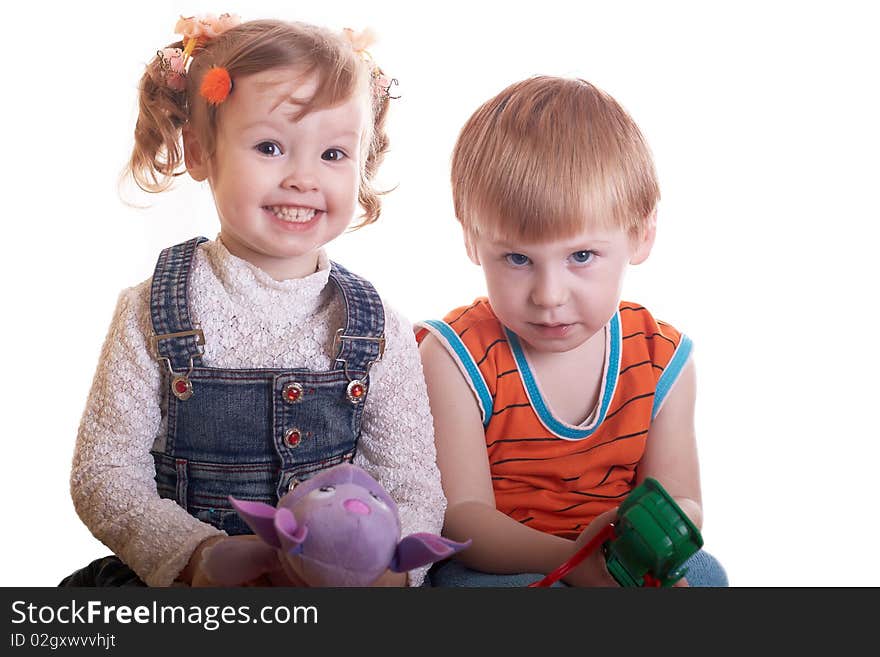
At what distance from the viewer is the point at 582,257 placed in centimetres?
127

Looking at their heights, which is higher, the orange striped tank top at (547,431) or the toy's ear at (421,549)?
the orange striped tank top at (547,431)

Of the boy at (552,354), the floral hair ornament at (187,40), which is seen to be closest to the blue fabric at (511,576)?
the boy at (552,354)

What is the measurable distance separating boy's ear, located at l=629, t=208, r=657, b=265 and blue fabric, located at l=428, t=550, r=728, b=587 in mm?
350

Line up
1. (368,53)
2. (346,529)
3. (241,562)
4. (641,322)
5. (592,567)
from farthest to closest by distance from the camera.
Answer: (641,322)
(368,53)
(592,567)
(241,562)
(346,529)

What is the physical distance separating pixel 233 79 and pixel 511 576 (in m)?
0.63

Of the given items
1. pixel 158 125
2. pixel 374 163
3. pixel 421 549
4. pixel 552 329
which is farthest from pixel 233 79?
pixel 421 549

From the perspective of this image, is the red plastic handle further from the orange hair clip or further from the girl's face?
the orange hair clip

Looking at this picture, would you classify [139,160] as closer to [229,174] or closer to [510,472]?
[229,174]

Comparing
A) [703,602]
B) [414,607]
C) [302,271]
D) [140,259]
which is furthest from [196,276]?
[140,259]

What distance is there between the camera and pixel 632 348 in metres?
1.41

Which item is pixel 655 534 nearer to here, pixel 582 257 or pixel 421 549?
pixel 421 549

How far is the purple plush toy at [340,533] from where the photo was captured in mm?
969

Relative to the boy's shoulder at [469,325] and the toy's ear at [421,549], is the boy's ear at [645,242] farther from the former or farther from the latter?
the toy's ear at [421,549]

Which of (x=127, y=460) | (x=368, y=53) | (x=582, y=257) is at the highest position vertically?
(x=368, y=53)
